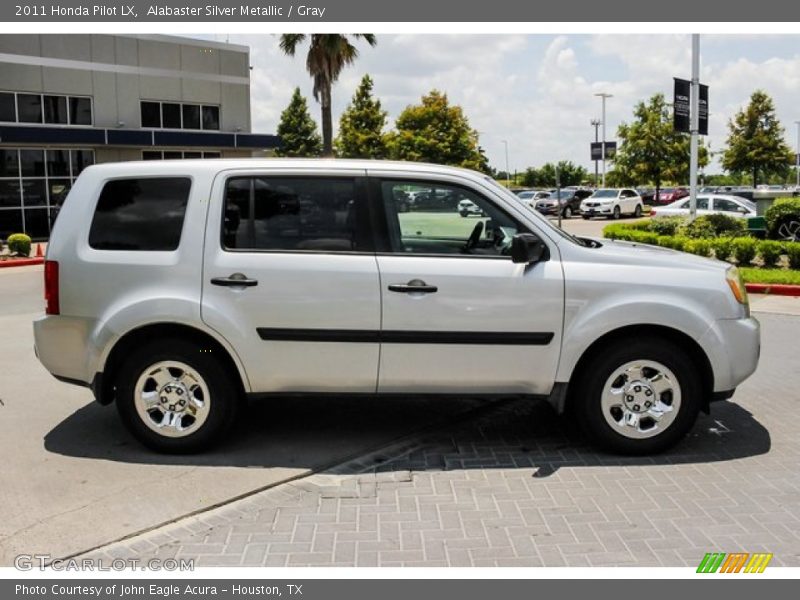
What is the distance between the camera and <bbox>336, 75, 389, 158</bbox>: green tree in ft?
184

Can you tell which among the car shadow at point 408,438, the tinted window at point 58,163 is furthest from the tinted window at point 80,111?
the car shadow at point 408,438

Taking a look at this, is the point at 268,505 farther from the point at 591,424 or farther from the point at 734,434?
the point at 734,434

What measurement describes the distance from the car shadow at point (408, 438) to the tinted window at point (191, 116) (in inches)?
961

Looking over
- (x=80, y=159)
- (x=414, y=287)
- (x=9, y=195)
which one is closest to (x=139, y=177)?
(x=414, y=287)

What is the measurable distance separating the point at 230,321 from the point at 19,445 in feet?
5.98

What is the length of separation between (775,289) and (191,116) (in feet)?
73.2

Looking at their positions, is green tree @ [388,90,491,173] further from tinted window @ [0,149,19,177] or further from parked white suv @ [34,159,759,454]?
parked white suv @ [34,159,759,454]

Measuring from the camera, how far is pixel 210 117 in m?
29.9

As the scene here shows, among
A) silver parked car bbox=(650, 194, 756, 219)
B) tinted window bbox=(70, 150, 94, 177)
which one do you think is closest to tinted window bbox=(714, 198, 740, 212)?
silver parked car bbox=(650, 194, 756, 219)

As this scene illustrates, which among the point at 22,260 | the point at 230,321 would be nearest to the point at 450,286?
the point at 230,321

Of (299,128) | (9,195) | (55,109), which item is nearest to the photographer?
(9,195)

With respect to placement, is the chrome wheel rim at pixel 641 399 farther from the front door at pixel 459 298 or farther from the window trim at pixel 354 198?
the window trim at pixel 354 198

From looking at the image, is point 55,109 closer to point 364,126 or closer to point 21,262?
point 21,262

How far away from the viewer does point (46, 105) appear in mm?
25531
